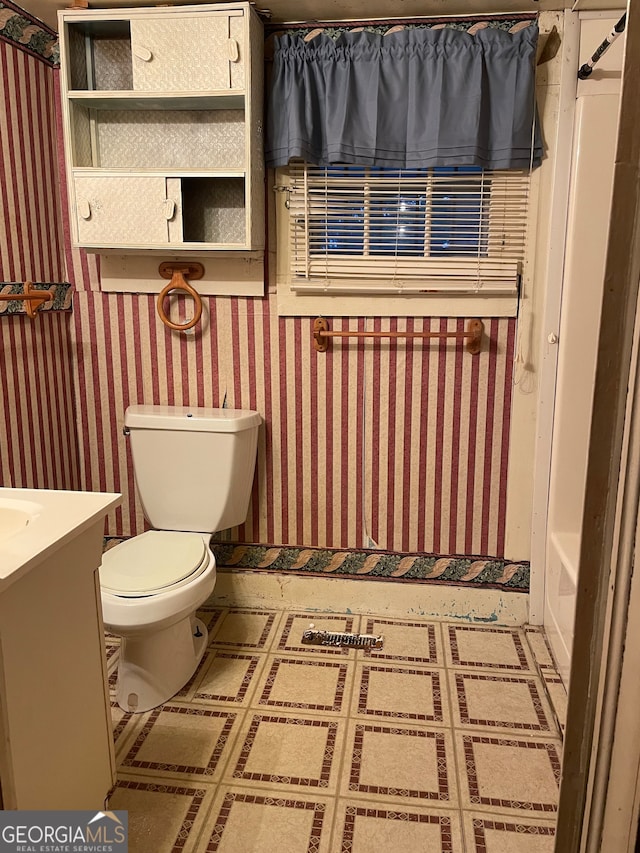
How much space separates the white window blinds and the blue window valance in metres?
0.08

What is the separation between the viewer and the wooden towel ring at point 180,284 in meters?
2.63

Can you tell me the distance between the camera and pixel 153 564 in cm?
224

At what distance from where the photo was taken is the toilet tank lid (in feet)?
8.17

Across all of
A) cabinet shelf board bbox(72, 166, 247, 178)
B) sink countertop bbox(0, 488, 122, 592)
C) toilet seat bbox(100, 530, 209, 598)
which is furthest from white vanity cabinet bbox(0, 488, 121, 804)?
cabinet shelf board bbox(72, 166, 247, 178)

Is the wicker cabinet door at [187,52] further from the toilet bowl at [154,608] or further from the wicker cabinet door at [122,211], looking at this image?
the toilet bowl at [154,608]

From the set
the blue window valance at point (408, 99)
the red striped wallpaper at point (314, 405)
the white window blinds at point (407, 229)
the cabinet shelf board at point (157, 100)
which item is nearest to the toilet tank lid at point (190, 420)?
the red striped wallpaper at point (314, 405)

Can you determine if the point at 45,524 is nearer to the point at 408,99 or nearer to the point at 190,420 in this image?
the point at 190,420

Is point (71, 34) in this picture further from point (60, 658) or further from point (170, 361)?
point (60, 658)

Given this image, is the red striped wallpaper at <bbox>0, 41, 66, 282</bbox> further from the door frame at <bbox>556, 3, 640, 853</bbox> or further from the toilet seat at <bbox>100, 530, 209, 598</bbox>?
the door frame at <bbox>556, 3, 640, 853</bbox>

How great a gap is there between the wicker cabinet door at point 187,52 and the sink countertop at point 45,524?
4.85ft

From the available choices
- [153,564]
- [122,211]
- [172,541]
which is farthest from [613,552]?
[122,211]

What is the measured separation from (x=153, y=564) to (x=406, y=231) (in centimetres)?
147

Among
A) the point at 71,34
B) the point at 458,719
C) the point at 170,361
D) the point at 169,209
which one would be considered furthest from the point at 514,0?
the point at 458,719

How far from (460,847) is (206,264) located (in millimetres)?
2058
